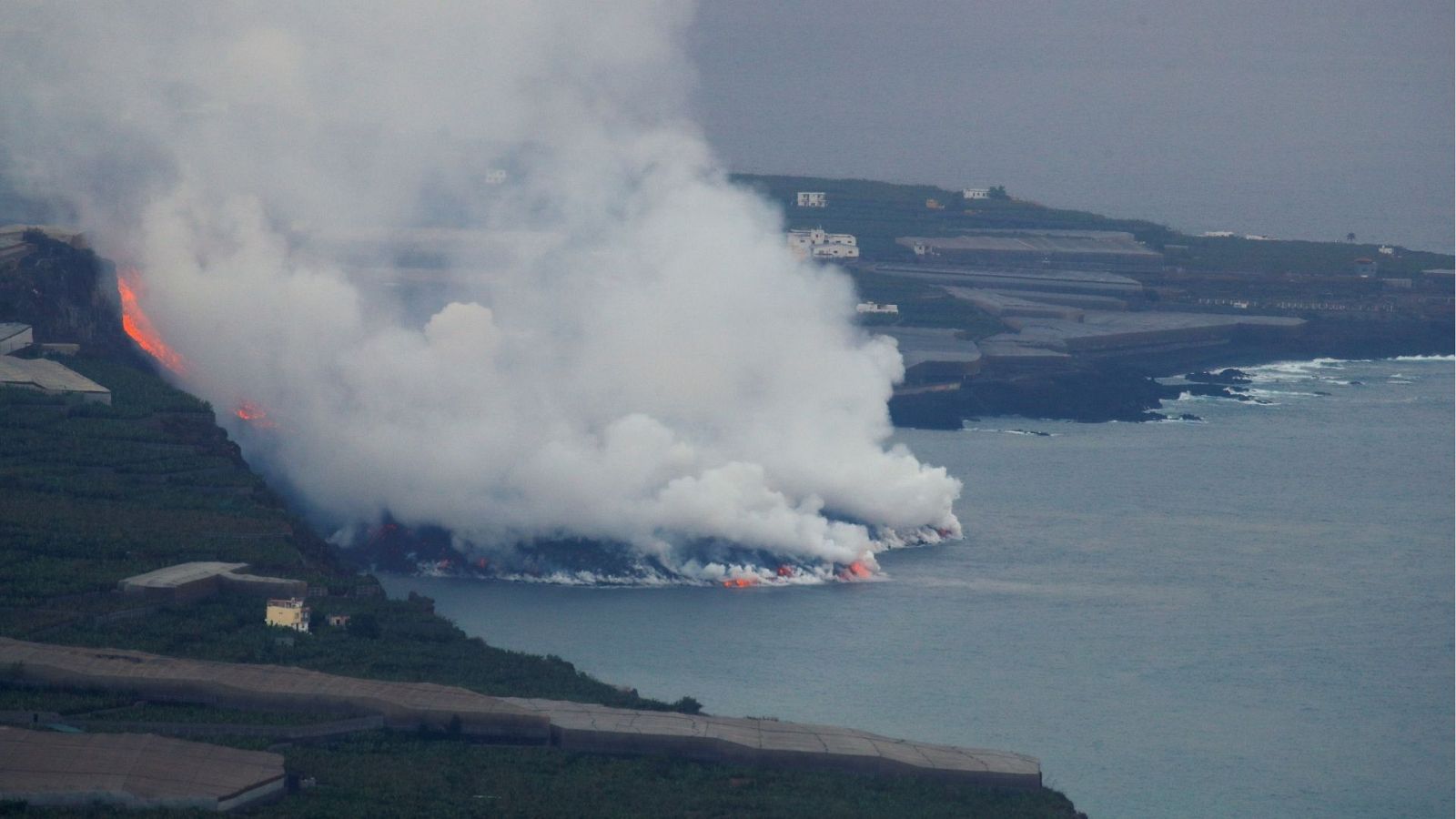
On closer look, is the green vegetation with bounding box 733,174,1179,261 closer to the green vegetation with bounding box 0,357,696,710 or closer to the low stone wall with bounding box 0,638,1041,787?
the green vegetation with bounding box 0,357,696,710

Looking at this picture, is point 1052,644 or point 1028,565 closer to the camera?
point 1052,644

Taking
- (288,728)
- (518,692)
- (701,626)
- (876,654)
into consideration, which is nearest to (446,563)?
(701,626)

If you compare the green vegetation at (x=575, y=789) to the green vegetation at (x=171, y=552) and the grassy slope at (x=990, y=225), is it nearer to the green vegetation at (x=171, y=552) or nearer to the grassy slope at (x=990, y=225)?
the green vegetation at (x=171, y=552)

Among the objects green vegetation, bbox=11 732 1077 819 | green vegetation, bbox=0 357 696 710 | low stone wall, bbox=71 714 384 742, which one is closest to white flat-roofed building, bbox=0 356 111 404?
green vegetation, bbox=0 357 696 710

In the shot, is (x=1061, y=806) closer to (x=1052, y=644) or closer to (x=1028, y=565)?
(x=1052, y=644)

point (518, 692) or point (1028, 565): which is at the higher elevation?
point (1028, 565)

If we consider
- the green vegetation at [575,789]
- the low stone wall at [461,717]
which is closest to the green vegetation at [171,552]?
the low stone wall at [461,717]
